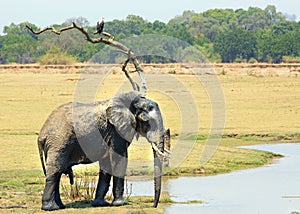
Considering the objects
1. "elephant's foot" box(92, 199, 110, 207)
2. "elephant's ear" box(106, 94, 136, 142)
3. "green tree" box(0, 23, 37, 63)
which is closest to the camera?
"elephant's ear" box(106, 94, 136, 142)

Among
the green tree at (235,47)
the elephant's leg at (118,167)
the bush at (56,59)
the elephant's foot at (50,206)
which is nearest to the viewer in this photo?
the elephant's foot at (50,206)

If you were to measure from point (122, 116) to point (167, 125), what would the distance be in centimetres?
1291

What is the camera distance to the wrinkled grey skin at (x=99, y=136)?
38.2 ft

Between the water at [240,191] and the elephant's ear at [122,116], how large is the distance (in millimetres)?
1543

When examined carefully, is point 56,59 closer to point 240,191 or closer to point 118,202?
point 240,191

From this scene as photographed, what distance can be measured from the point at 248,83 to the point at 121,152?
29.8m

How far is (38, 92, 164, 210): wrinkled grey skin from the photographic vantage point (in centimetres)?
1163

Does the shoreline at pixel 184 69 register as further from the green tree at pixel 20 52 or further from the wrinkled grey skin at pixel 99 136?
the wrinkled grey skin at pixel 99 136

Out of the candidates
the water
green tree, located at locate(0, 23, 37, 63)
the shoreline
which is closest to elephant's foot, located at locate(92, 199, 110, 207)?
the water

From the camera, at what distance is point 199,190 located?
14.8 m

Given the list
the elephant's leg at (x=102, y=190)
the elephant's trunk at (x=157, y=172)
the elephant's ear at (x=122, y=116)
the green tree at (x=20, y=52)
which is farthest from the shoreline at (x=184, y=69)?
the elephant's trunk at (x=157, y=172)

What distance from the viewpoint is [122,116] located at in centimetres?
1174

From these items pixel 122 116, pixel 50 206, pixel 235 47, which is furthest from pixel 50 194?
pixel 235 47

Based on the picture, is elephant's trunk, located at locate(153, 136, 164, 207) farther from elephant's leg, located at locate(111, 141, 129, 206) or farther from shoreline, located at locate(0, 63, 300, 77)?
shoreline, located at locate(0, 63, 300, 77)
